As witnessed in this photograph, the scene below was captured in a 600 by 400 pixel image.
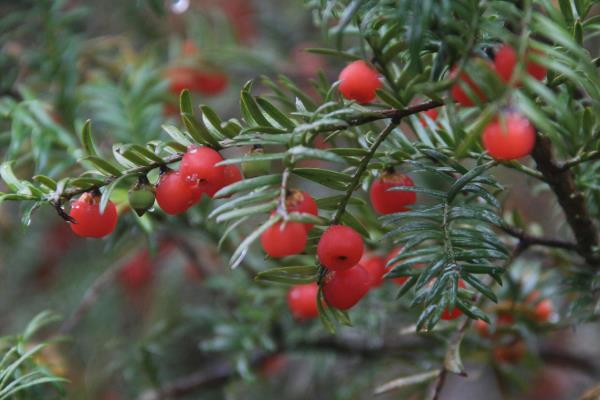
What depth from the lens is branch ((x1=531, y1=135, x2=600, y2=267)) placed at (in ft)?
2.43

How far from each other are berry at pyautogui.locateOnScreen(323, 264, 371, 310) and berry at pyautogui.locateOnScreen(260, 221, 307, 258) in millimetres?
133

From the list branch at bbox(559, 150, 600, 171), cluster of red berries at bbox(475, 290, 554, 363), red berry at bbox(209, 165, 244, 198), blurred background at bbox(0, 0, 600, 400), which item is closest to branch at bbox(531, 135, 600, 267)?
branch at bbox(559, 150, 600, 171)

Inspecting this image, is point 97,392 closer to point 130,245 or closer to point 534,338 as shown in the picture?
point 130,245

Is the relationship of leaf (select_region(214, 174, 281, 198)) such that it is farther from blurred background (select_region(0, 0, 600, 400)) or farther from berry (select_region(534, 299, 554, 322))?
berry (select_region(534, 299, 554, 322))

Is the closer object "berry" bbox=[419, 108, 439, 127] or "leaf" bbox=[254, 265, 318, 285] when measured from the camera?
"leaf" bbox=[254, 265, 318, 285]

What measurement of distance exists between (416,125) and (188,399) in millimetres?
1057

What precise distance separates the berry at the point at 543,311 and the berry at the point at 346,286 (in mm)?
597

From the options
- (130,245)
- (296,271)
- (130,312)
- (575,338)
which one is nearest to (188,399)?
(130,245)

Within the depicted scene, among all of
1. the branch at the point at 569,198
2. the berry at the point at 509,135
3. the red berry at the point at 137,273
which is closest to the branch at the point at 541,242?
the branch at the point at 569,198

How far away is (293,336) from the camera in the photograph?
1.36m

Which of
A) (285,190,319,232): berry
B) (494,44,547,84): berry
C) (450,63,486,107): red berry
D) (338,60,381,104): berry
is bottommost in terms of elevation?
(285,190,319,232): berry

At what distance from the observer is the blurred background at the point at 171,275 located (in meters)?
1.23

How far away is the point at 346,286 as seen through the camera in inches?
27.8

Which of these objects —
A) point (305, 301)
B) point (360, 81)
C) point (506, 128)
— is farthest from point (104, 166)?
point (305, 301)
